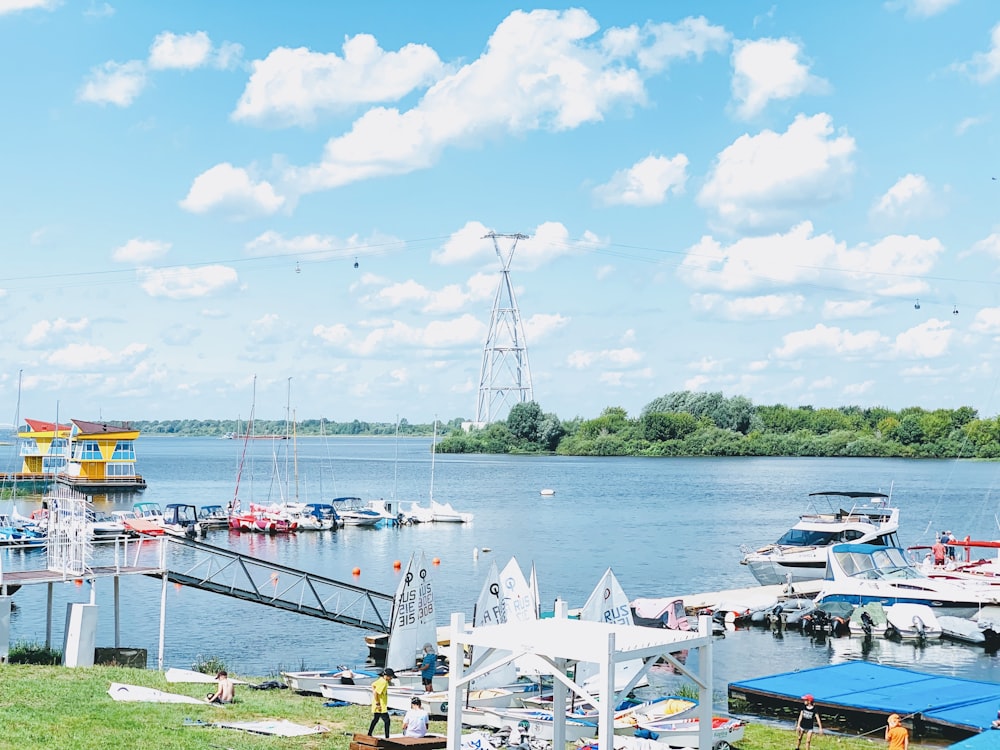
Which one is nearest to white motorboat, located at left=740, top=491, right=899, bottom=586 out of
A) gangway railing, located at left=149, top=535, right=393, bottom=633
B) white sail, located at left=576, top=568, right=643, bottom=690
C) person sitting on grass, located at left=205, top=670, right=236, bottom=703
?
gangway railing, located at left=149, top=535, right=393, bottom=633

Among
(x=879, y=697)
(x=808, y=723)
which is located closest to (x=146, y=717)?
(x=808, y=723)

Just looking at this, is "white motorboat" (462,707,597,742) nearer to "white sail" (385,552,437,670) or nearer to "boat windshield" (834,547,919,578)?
"white sail" (385,552,437,670)

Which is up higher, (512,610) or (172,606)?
(512,610)

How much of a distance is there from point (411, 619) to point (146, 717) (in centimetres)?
1163

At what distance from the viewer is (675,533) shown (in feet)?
282

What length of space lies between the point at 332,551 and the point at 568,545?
1722 cm

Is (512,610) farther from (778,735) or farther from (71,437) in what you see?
(71,437)

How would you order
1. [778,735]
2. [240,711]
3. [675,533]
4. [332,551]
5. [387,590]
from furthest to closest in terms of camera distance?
[675,533], [332,551], [387,590], [778,735], [240,711]

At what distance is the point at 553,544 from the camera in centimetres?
7962

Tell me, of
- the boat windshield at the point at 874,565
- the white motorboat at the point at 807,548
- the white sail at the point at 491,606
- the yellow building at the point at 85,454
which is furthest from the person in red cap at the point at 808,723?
the yellow building at the point at 85,454

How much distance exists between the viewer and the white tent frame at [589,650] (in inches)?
597

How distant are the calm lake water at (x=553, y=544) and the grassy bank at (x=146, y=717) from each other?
27.4 ft

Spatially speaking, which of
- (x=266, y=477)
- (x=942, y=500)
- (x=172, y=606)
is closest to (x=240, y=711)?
(x=172, y=606)

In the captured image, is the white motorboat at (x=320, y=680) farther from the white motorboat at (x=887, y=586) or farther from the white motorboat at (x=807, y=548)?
the white motorboat at (x=807, y=548)
